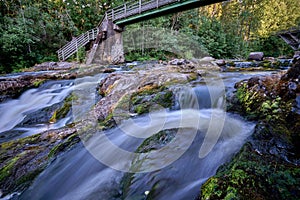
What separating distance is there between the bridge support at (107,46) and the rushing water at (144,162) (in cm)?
1401

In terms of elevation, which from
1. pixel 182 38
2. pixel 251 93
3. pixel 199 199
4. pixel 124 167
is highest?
pixel 182 38

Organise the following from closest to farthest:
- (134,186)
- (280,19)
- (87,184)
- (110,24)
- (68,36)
A: 1. (134,186)
2. (87,184)
3. (110,24)
4. (68,36)
5. (280,19)

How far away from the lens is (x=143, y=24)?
72.0 feet

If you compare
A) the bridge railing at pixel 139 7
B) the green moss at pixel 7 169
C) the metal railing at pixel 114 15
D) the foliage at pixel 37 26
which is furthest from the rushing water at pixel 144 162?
the foliage at pixel 37 26

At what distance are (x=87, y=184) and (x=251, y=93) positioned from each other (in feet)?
11.1

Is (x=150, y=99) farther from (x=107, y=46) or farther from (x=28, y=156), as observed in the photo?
(x=107, y=46)

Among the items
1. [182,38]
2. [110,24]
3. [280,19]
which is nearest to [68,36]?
[110,24]

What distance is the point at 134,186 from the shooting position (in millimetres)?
2170

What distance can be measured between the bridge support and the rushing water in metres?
14.0

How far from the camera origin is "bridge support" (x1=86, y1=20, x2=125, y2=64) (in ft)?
53.7

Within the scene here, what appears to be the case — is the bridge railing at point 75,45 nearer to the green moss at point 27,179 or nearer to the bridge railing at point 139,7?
the bridge railing at point 139,7

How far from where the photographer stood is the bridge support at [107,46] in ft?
53.7

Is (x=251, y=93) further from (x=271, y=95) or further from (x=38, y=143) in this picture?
(x=38, y=143)

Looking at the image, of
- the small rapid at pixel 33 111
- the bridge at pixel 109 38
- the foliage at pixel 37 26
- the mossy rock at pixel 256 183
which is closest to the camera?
the mossy rock at pixel 256 183
